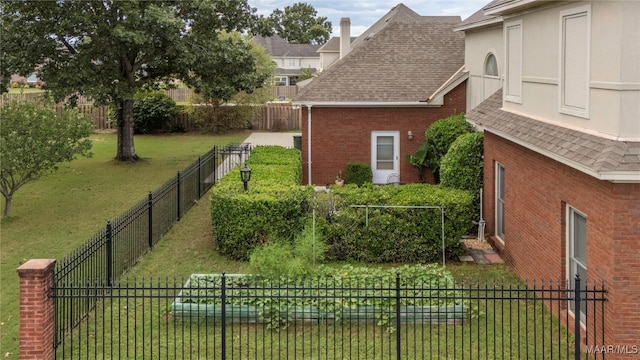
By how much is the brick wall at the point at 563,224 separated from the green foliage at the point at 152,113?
93.9ft

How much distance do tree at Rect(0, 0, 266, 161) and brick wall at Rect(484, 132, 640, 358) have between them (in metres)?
13.7

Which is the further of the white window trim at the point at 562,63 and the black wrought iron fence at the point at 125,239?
the black wrought iron fence at the point at 125,239

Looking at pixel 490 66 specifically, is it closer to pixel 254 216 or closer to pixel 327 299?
pixel 254 216

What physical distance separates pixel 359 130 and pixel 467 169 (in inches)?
261

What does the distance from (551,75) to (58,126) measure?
1252 centimetres

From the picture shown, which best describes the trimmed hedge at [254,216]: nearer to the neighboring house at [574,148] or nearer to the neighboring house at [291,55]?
the neighboring house at [574,148]

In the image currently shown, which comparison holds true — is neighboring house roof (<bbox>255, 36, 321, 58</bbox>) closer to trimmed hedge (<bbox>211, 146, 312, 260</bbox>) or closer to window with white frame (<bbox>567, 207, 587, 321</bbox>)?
trimmed hedge (<bbox>211, 146, 312, 260</bbox>)

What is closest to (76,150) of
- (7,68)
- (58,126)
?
(58,126)

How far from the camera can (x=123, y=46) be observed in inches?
987

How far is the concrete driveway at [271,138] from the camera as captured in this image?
34.6m

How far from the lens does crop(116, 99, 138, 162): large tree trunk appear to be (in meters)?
27.6

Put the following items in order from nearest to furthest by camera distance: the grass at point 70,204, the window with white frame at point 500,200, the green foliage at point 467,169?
the grass at point 70,204 < the window with white frame at point 500,200 < the green foliage at point 467,169

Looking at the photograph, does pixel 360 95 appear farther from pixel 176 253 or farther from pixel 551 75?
pixel 551 75

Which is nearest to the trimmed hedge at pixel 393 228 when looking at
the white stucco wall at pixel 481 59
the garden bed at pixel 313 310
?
the garden bed at pixel 313 310
